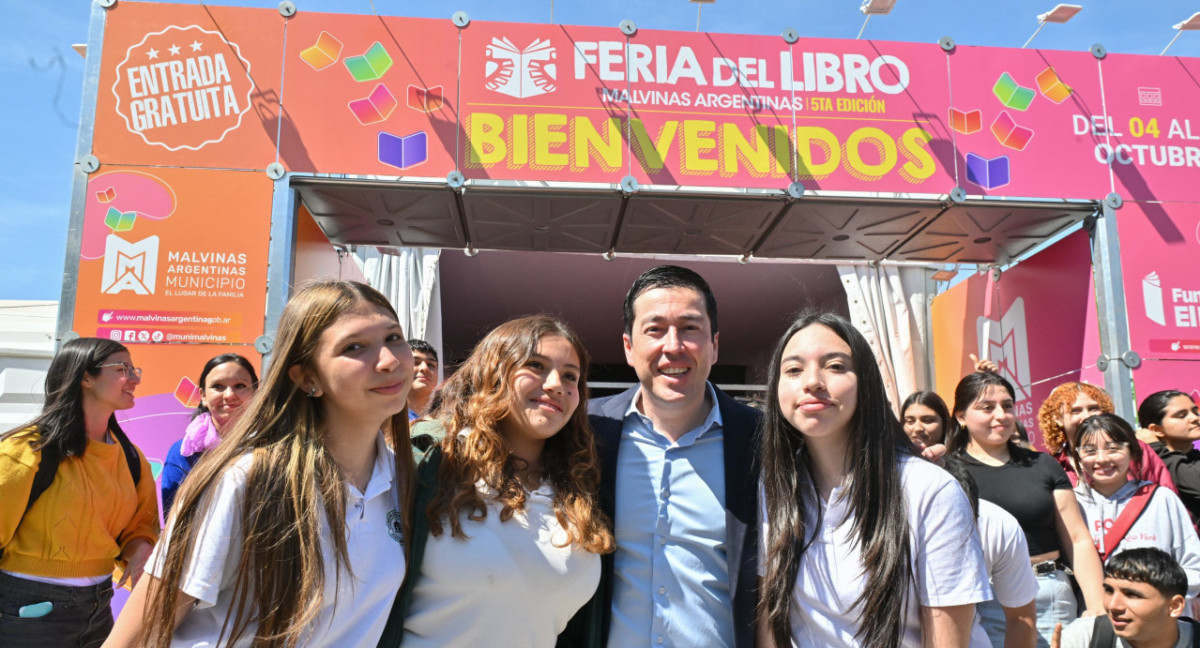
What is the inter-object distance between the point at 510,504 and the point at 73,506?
194 centimetres

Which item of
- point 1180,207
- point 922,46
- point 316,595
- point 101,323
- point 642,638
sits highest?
point 922,46

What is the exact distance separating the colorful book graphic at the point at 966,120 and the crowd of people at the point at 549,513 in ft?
11.0

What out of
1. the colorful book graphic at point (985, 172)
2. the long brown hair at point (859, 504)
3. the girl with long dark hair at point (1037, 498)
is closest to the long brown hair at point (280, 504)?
the long brown hair at point (859, 504)

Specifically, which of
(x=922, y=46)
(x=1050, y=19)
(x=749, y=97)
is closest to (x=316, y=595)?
(x=749, y=97)

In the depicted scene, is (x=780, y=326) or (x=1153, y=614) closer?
(x=1153, y=614)

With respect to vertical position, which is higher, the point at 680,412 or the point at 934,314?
the point at 934,314

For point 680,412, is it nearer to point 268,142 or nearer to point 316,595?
point 316,595

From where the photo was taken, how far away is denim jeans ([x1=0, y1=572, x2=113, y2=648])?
2.71m

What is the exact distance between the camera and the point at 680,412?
234 centimetres

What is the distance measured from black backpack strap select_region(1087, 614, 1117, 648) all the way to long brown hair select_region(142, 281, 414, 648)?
281cm

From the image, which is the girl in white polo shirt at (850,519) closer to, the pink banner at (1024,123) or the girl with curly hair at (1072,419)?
the girl with curly hair at (1072,419)

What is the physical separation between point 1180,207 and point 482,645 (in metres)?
5.34

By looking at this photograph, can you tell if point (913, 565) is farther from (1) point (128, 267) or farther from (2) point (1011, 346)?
(2) point (1011, 346)

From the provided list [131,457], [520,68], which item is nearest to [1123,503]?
[520,68]
